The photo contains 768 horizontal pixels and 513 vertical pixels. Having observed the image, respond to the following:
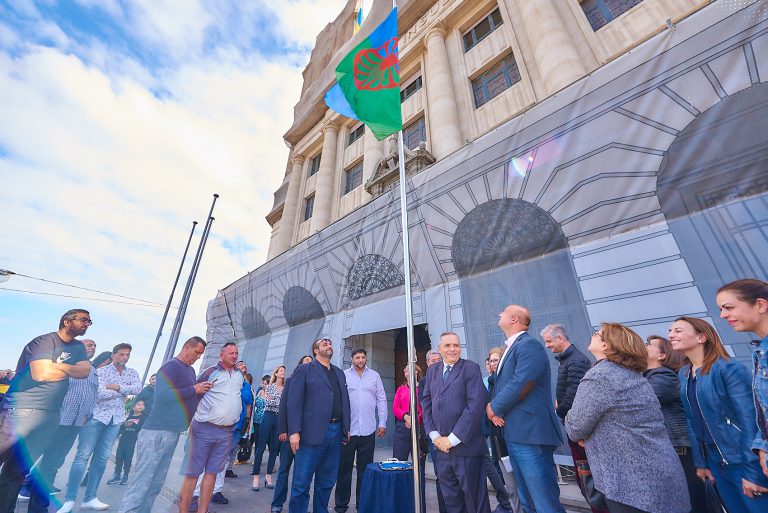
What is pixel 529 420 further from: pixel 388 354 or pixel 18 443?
pixel 388 354

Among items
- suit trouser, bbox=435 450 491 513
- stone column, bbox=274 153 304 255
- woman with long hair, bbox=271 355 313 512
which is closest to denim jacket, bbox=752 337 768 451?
suit trouser, bbox=435 450 491 513

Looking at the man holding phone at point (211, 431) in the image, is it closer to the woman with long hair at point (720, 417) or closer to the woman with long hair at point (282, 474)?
the woman with long hair at point (282, 474)

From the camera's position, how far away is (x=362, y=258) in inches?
330

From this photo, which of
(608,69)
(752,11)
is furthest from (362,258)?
(752,11)

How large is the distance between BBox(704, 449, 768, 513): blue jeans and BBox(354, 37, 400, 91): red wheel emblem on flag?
5090 mm

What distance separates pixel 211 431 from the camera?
131 inches

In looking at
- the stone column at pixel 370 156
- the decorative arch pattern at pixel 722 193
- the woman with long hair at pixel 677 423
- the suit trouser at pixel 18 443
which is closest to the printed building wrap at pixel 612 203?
the decorative arch pattern at pixel 722 193

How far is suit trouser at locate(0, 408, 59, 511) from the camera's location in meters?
2.57

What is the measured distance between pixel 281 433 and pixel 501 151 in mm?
5848

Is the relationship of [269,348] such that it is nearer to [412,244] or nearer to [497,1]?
[412,244]

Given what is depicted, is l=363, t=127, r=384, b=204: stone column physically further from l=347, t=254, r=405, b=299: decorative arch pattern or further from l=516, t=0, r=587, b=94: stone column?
l=516, t=0, r=587, b=94: stone column

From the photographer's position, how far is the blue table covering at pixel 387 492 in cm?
304

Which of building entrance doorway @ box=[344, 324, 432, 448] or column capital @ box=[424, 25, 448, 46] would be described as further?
column capital @ box=[424, 25, 448, 46]

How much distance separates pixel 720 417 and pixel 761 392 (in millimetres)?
536
